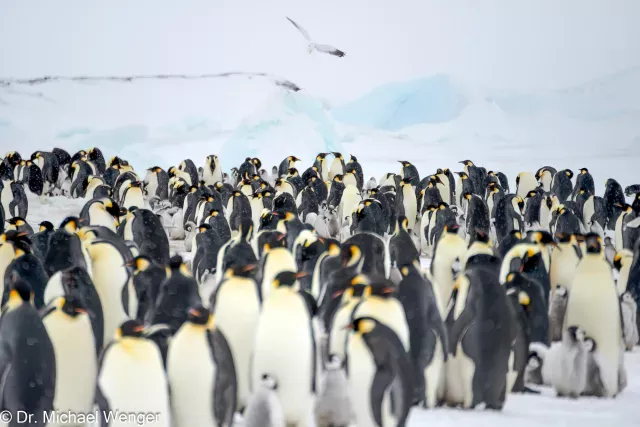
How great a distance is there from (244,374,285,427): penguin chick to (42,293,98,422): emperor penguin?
77cm

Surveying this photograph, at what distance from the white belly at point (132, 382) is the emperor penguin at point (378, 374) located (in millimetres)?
745

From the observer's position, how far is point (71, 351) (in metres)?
3.17

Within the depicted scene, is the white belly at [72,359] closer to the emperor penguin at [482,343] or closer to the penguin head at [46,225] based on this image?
the emperor penguin at [482,343]

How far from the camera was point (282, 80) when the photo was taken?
21.8 m

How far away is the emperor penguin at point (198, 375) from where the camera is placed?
2959mm

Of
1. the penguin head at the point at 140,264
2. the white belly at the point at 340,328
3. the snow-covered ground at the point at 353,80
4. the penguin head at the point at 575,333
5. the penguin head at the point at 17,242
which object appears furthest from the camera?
the snow-covered ground at the point at 353,80

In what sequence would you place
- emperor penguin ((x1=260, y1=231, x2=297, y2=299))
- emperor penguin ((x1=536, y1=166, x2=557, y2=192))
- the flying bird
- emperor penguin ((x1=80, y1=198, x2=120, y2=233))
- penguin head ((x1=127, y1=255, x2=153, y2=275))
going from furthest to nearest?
the flying bird < emperor penguin ((x1=536, y1=166, x2=557, y2=192)) < emperor penguin ((x1=80, y1=198, x2=120, y2=233)) < emperor penguin ((x1=260, y1=231, x2=297, y2=299)) < penguin head ((x1=127, y1=255, x2=153, y2=275))

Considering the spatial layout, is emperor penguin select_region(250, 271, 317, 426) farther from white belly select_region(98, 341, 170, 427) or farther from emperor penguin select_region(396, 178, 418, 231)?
emperor penguin select_region(396, 178, 418, 231)

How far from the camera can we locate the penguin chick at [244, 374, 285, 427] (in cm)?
287

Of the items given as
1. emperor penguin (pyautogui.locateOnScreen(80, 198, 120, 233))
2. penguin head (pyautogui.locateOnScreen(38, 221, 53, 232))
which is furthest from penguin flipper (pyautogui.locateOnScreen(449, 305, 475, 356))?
emperor penguin (pyautogui.locateOnScreen(80, 198, 120, 233))

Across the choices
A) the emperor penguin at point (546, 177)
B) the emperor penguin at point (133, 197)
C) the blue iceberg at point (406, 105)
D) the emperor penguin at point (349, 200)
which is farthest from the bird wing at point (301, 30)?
the emperor penguin at point (133, 197)

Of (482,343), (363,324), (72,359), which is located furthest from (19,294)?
(482,343)

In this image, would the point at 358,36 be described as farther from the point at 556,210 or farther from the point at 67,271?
the point at 67,271

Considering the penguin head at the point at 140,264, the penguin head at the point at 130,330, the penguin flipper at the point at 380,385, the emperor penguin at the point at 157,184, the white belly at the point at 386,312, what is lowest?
the penguin flipper at the point at 380,385
